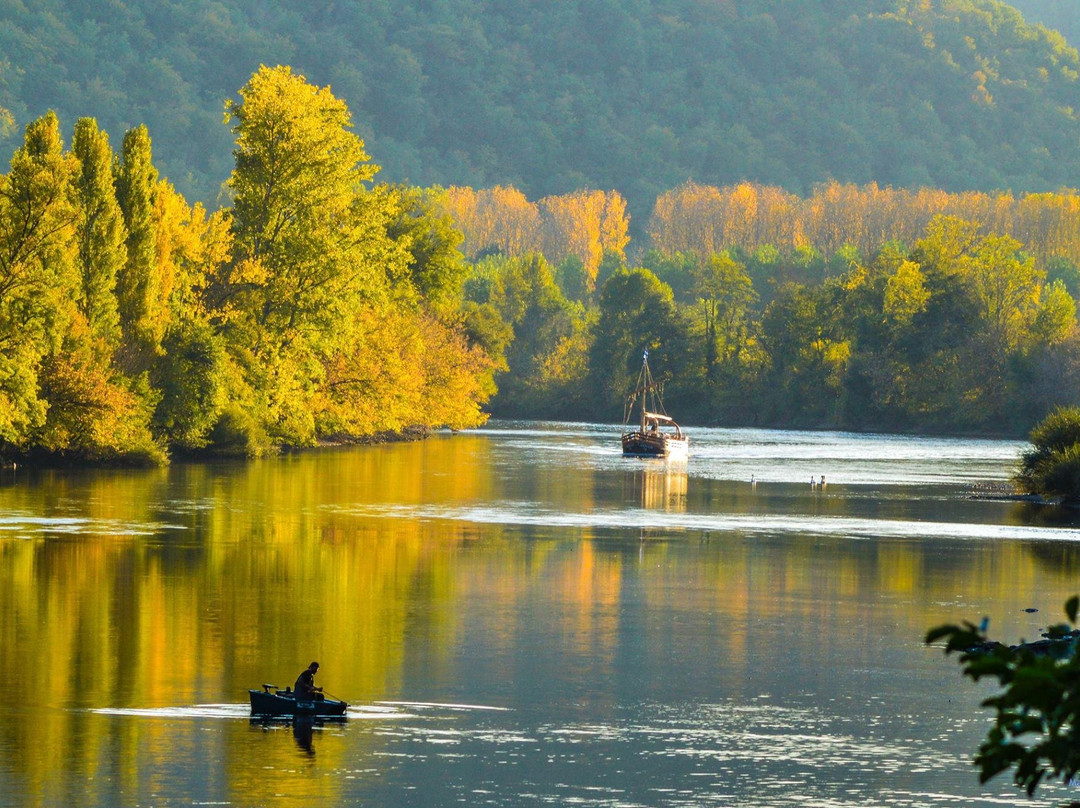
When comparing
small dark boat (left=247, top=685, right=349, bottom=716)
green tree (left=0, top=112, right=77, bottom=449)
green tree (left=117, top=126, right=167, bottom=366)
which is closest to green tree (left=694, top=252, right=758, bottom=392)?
green tree (left=117, top=126, right=167, bottom=366)

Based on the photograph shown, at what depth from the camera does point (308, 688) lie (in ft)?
66.0

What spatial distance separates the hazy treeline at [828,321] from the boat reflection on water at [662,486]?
41705 mm

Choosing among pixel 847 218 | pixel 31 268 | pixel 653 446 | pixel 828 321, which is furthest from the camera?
pixel 847 218

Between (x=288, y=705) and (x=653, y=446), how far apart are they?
64921 mm

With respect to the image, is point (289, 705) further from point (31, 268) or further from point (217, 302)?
point (217, 302)

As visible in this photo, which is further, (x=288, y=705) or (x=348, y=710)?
(x=348, y=710)

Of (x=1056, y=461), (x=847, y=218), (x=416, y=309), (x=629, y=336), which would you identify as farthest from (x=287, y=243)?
(x=847, y=218)

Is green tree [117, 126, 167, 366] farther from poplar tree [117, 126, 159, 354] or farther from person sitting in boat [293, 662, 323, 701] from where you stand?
person sitting in boat [293, 662, 323, 701]

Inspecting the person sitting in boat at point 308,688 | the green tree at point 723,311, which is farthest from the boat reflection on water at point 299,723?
the green tree at point 723,311

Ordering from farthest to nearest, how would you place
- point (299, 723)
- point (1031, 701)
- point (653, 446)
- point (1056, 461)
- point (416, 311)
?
point (416, 311) → point (653, 446) → point (1056, 461) → point (299, 723) → point (1031, 701)

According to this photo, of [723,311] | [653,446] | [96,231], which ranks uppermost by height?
[723,311]

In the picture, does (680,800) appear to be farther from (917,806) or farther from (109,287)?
(109,287)

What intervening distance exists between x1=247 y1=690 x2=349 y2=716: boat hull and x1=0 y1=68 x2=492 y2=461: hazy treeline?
33205mm

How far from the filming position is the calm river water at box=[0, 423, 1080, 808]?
1778 centimetres
